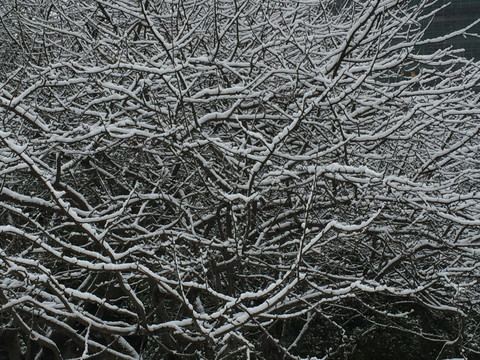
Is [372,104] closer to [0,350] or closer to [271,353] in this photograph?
[271,353]

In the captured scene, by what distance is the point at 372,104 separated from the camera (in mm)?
5457

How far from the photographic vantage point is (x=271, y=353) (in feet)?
26.1

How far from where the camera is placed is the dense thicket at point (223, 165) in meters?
4.49

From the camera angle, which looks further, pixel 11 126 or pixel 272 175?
pixel 11 126

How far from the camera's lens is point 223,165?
223 inches

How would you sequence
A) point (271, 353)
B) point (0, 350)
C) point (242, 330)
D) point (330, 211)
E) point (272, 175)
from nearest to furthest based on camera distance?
point (272, 175)
point (242, 330)
point (330, 211)
point (271, 353)
point (0, 350)

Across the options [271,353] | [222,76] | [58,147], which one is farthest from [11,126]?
[271,353]

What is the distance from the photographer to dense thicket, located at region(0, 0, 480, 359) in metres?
4.49

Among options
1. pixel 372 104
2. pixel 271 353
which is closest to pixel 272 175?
pixel 372 104

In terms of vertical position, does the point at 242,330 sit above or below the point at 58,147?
below

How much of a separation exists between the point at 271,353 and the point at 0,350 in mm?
3928

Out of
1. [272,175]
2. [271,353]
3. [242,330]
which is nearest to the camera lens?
[272,175]

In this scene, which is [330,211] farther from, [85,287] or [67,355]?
[67,355]

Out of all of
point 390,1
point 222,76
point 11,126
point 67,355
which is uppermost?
point 390,1
